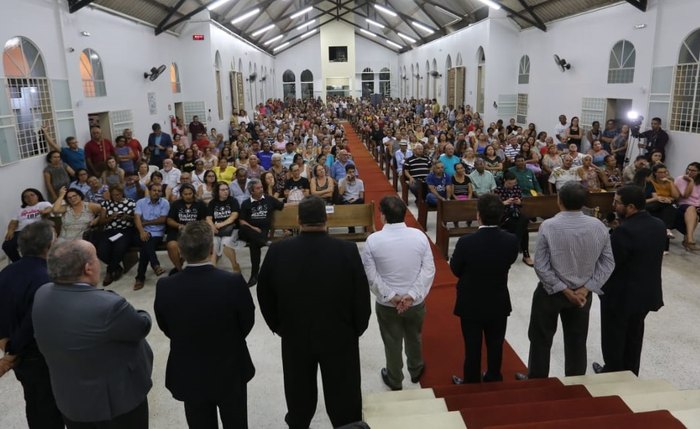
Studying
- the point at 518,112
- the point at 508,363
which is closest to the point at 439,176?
the point at 508,363

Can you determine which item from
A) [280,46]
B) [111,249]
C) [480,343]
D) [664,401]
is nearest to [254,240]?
[111,249]

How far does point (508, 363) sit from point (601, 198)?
12.8 ft

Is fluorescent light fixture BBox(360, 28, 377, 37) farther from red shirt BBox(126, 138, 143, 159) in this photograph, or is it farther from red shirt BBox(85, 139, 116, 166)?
red shirt BBox(85, 139, 116, 166)

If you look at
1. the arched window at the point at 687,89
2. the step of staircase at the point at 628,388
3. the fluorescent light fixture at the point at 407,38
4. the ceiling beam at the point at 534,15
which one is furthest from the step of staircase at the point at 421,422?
the fluorescent light fixture at the point at 407,38

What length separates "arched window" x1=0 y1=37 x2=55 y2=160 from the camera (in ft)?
25.5

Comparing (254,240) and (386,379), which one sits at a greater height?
(254,240)

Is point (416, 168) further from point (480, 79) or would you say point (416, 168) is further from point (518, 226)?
point (480, 79)

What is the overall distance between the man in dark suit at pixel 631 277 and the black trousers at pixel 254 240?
13.1 ft

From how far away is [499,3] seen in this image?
15.0 metres

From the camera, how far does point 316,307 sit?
2748mm

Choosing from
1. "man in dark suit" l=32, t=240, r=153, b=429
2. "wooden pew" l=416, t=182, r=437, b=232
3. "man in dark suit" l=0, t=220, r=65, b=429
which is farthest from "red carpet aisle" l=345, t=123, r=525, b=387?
"man in dark suit" l=0, t=220, r=65, b=429

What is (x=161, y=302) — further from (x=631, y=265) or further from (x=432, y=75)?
(x=432, y=75)

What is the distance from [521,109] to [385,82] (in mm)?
22646

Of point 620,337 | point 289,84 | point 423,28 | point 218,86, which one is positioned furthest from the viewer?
point 289,84
